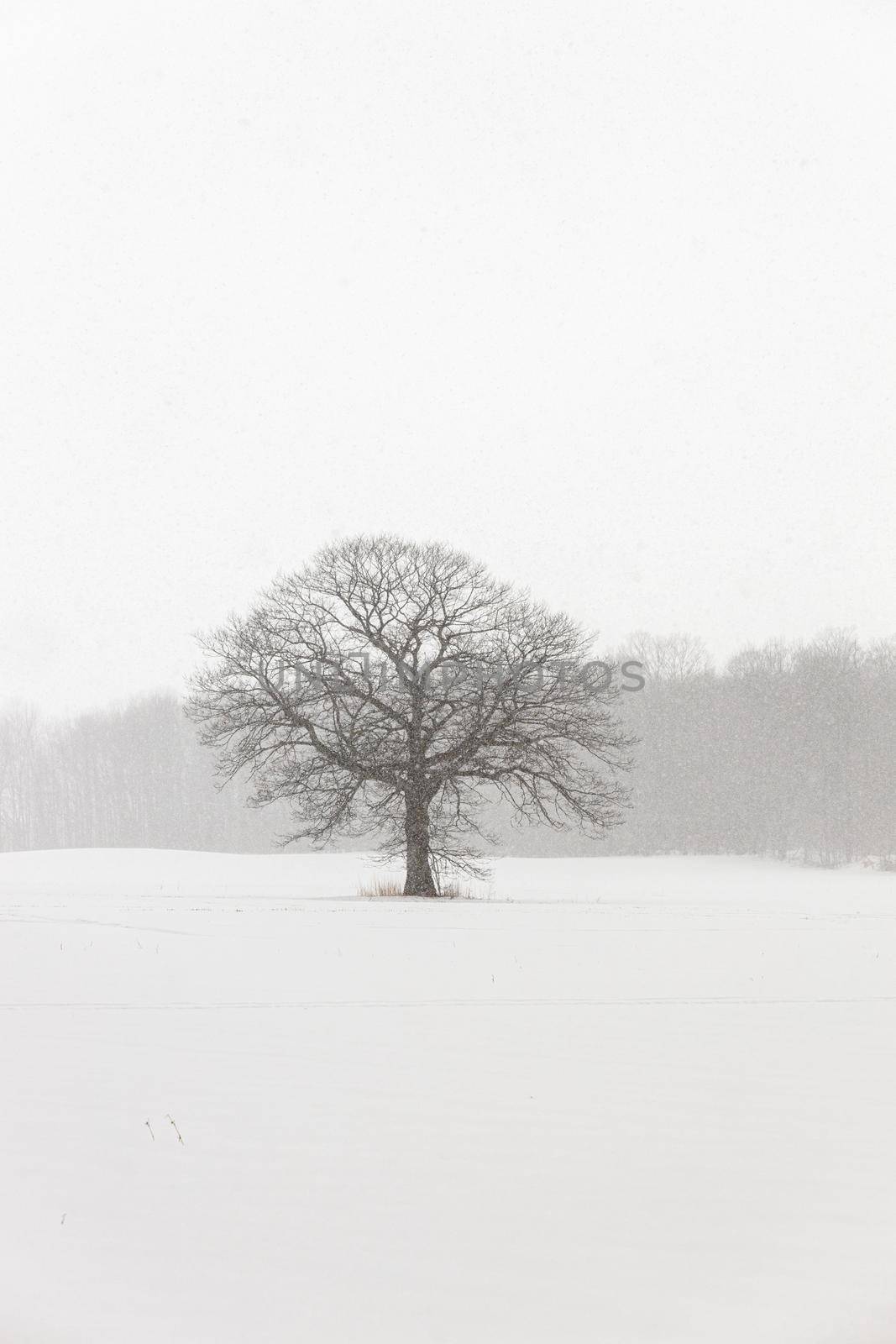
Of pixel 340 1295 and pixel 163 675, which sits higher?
pixel 163 675

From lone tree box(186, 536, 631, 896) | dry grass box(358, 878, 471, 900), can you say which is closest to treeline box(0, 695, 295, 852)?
dry grass box(358, 878, 471, 900)

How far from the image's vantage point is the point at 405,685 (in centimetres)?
2084

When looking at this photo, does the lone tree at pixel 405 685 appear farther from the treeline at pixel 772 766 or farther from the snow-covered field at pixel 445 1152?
the treeline at pixel 772 766

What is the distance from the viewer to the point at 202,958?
11.1 m

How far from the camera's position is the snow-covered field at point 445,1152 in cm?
392

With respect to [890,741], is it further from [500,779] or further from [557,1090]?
[557,1090]

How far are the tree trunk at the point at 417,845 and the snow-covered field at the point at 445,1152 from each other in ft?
32.1

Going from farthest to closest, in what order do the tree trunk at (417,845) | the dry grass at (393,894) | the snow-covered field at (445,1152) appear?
the dry grass at (393,894)
the tree trunk at (417,845)
the snow-covered field at (445,1152)

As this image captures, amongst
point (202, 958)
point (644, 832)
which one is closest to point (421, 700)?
point (202, 958)

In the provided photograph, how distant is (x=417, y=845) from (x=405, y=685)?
323 centimetres

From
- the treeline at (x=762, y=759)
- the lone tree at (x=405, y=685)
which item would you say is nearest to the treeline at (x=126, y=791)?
the treeline at (x=762, y=759)

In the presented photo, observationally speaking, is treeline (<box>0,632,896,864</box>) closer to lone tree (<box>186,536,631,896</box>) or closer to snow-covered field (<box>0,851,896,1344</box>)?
lone tree (<box>186,536,631,896</box>)

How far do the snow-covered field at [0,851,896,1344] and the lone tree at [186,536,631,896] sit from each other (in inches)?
380

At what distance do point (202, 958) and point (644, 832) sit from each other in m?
40.1
